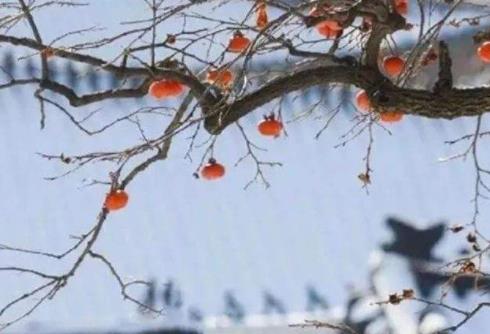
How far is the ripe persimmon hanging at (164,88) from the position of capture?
5.82 feet

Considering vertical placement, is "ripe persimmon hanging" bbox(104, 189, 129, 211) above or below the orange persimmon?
below

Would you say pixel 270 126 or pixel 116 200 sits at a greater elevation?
pixel 270 126

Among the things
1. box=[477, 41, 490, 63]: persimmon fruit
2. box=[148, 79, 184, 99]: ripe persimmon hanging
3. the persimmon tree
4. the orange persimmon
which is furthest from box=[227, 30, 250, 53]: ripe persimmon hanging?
box=[477, 41, 490, 63]: persimmon fruit

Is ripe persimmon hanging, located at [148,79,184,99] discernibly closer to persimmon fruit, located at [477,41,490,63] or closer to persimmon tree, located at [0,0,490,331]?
persimmon tree, located at [0,0,490,331]

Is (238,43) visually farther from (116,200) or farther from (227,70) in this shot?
(116,200)

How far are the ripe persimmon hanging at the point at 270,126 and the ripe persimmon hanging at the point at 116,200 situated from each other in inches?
11.2

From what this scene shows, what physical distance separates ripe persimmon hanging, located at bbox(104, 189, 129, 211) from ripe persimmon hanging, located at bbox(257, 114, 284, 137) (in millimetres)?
284

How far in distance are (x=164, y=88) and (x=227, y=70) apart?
0.12 metres

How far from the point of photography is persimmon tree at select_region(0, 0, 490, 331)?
1.72 meters

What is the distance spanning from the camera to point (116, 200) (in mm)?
1916

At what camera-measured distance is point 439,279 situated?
364 cm

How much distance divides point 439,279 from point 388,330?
0.29m

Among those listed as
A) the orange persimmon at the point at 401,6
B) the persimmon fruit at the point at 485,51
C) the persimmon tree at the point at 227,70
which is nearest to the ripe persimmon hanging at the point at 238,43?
the persimmon tree at the point at 227,70

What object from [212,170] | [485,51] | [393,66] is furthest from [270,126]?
[485,51]
